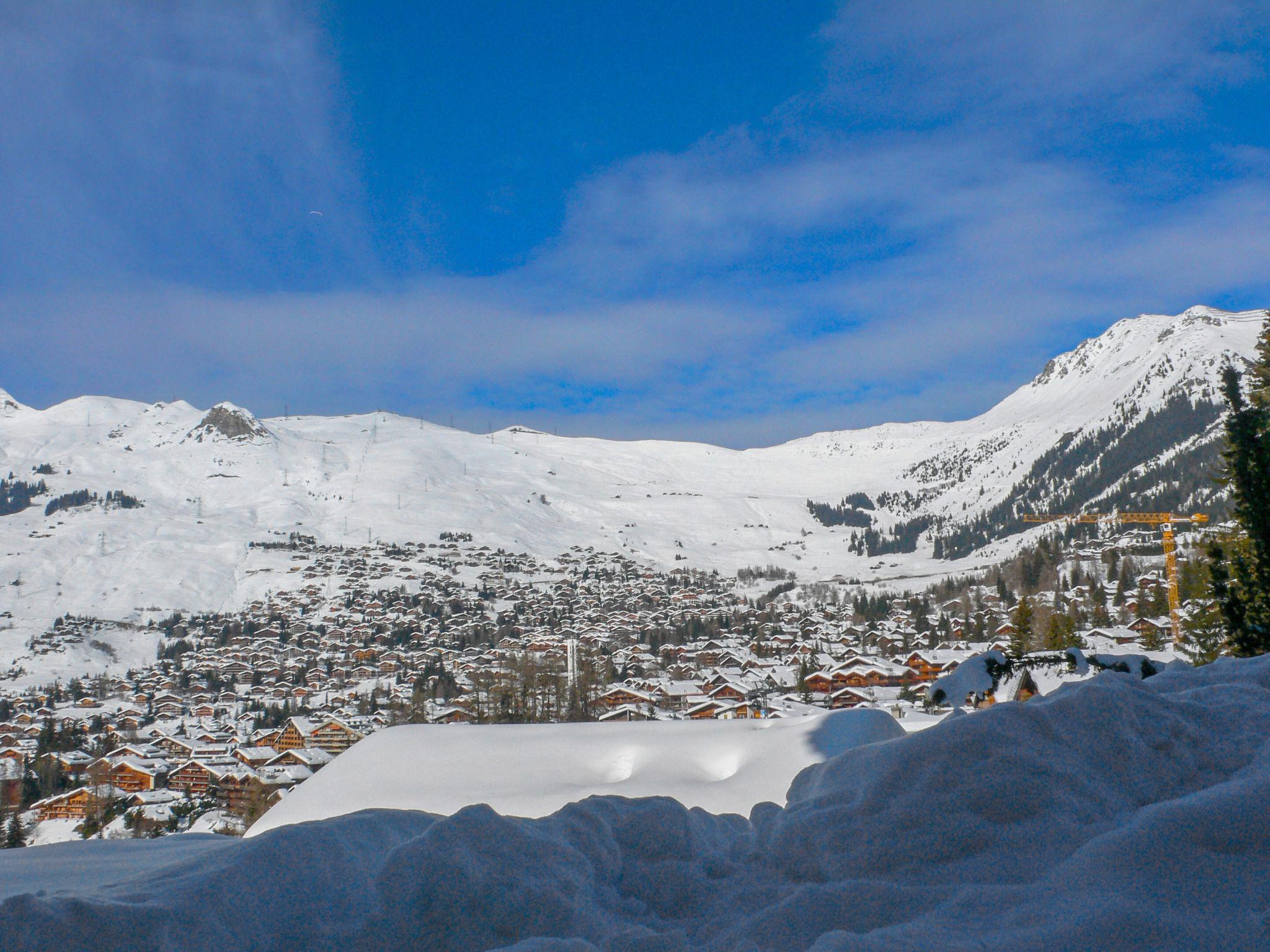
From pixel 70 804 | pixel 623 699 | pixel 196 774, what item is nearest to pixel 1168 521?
pixel 623 699

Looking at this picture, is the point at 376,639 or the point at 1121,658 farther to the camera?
the point at 376,639

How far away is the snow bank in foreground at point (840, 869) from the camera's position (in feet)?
5.90

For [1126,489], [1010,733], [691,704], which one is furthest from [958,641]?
[1126,489]

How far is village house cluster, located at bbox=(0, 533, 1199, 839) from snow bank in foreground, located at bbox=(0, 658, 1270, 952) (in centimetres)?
319

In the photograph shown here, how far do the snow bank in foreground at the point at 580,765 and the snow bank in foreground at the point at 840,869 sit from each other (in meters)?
2.47

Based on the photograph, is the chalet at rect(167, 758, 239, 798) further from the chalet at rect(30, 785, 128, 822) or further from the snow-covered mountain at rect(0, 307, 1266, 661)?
the snow-covered mountain at rect(0, 307, 1266, 661)

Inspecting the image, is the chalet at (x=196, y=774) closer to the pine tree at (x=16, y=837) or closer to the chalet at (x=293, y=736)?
the chalet at (x=293, y=736)

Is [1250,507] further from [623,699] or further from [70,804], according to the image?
[70,804]

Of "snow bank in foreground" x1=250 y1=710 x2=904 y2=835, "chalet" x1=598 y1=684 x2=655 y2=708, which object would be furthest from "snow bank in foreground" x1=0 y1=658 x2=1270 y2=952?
"chalet" x1=598 y1=684 x2=655 y2=708

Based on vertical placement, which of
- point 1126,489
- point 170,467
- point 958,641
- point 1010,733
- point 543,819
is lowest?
point 958,641

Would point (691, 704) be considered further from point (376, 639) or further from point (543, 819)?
point (376, 639)

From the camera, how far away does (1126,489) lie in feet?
458

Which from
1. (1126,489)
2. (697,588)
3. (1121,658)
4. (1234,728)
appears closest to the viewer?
(1234,728)

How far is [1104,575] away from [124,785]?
296ft
